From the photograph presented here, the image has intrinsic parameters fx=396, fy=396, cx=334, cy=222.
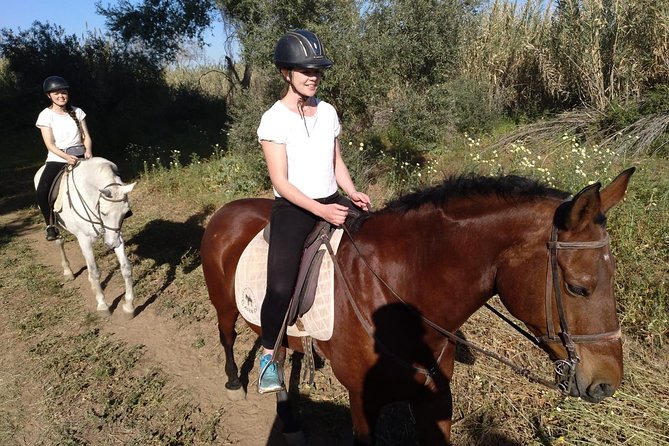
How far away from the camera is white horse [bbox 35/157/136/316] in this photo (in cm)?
525

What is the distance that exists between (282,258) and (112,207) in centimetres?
380

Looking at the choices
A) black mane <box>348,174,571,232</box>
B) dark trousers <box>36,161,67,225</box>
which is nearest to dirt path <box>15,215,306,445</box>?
dark trousers <box>36,161,67,225</box>

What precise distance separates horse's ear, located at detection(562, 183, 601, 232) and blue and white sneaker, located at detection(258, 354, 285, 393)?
Answer: 2077mm

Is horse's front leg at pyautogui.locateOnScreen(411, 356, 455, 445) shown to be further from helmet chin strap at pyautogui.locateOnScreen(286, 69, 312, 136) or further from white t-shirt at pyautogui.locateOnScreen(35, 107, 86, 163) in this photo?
white t-shirt at pyautogui.locateOnScreen(35, 107, 86, 163)

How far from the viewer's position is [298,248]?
254 cm

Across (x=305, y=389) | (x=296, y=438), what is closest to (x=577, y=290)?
(x=296, y=438)

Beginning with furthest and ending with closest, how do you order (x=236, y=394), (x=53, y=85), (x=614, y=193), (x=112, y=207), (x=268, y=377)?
(x=53, y=85)
(x=112, y=207)
(x=236, y=394)
(x=268, y=377)
(x=614, y=193)

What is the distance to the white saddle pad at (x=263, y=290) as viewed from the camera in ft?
8.19

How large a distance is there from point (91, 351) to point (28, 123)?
→ 1929 cm

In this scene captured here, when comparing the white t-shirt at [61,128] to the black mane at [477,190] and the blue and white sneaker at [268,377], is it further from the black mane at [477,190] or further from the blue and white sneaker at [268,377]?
the black mane at [477,190]

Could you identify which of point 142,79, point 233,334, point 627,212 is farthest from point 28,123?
point 627,212

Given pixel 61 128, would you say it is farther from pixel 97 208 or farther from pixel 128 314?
pixel 128 314

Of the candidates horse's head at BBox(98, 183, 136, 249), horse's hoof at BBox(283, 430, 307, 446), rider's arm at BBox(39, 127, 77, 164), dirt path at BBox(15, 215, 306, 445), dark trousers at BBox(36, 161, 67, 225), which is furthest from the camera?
dark trousers at BBox(36, 161, 67, 225)

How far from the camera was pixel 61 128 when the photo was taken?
5.93 metres
